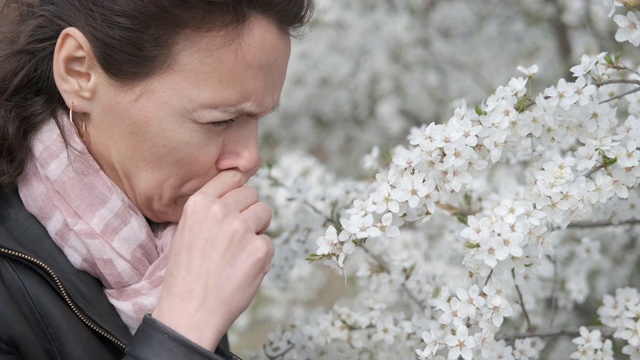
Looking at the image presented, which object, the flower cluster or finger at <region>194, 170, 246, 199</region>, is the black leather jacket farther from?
the flower cluster

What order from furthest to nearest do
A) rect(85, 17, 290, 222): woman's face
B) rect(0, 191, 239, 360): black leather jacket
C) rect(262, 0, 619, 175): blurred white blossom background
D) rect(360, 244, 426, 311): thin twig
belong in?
rect(262, 0, 619, 175): blurred white blossom background → rect(360, 244, 426, 311): thin twig → rect(85, 17, 290, 222): woman's face → rect(0, 191, 239, 360): black leather jacket

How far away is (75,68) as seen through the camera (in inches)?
64.3

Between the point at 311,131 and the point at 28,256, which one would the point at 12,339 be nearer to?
the point at 28,256

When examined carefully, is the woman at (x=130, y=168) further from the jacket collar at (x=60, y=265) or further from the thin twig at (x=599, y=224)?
the thin twig at (x=599, y=224)

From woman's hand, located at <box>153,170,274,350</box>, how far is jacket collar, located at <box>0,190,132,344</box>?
161 mm

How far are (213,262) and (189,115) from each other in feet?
0.88

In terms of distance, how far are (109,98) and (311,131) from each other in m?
4.16

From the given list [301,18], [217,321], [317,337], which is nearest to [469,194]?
[317,337]

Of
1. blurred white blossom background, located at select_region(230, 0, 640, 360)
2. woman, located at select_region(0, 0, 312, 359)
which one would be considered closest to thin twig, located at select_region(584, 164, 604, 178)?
blurred white blossom background, located at select_region(230, 0, 640, 360)

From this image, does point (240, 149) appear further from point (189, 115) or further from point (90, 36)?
point (90, 36)

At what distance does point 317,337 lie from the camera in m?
2.32

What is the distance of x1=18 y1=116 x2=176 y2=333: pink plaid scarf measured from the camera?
1.67 metres

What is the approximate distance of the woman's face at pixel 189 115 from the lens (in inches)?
63.4

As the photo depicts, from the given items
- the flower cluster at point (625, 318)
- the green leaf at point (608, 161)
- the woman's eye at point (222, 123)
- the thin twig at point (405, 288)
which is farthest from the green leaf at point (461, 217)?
the woman's eye at point (222, 123)
